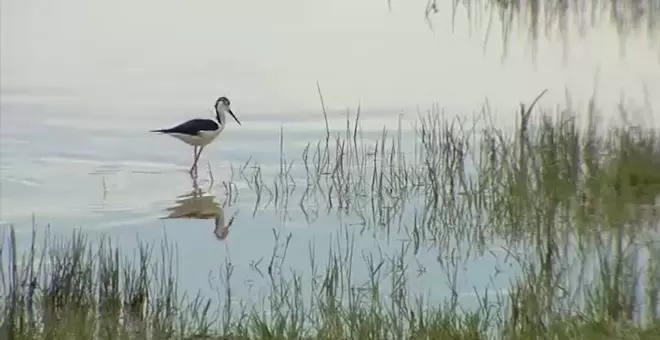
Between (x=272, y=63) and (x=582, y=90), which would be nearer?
(x=582, y=90)

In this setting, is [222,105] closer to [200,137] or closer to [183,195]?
[200,137]

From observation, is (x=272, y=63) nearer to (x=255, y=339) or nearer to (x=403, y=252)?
(x=403, y=252)

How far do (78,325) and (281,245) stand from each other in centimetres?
94

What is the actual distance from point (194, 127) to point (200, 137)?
0.08 meters

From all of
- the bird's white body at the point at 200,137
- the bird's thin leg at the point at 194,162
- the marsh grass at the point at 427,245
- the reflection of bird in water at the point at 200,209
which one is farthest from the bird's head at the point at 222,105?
the reflection of bird in water at the point at 200,209

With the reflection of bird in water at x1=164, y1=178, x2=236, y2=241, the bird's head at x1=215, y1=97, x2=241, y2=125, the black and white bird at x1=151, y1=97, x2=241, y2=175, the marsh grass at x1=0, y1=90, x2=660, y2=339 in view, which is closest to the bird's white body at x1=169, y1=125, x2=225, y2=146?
the black and white bird at x1=151, y1=97, x2=241, y2=175

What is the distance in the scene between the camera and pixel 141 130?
15.6 ft

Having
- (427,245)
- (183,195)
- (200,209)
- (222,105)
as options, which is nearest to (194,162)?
(222,105)

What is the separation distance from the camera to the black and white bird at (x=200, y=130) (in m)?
4.67

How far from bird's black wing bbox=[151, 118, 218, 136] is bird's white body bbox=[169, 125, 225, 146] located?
1 centimetres

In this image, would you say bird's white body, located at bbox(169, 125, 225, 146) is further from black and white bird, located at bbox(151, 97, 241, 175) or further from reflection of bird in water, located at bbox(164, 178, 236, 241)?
reflection of bird in water, located at bbox(164, 178, 236, 241)

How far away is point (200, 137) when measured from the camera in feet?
15.3

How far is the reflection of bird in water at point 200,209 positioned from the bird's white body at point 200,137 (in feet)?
1.79

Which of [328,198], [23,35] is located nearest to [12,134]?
[23,35]
